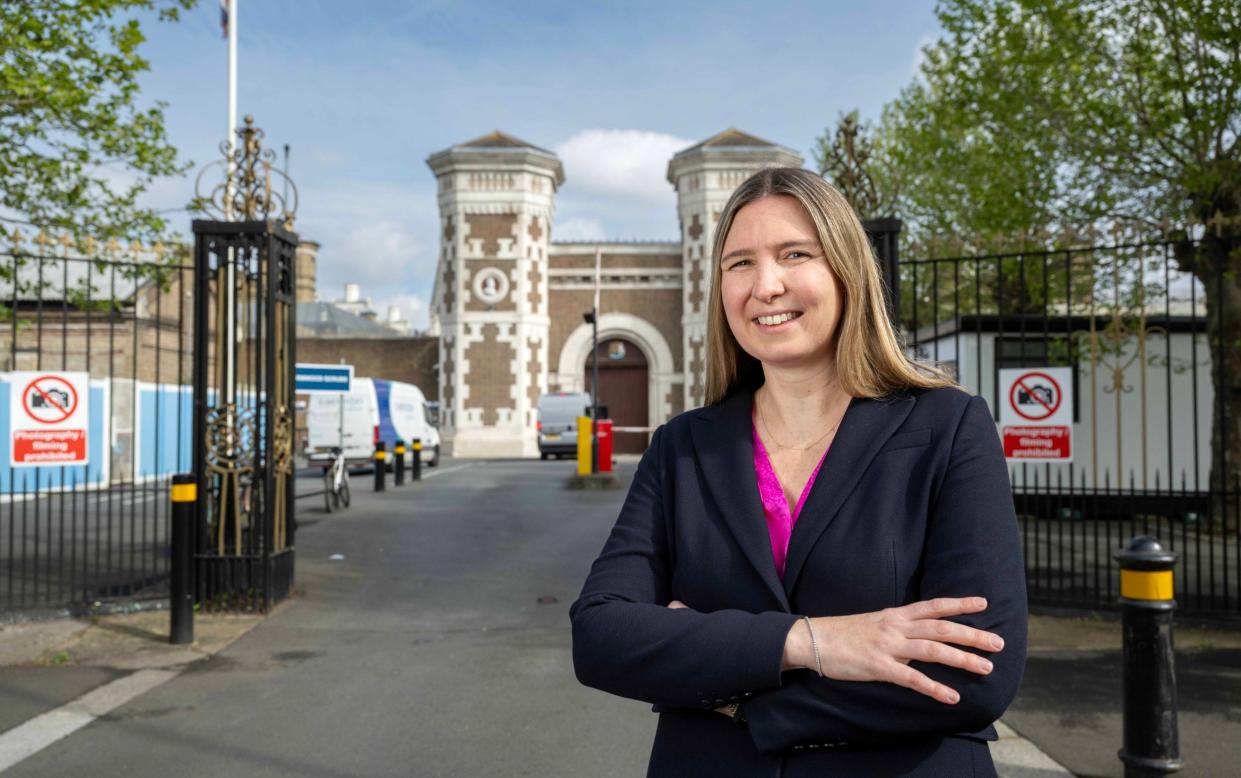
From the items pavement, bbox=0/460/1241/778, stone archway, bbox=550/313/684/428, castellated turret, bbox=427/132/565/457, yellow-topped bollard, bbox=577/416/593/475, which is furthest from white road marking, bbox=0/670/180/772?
stone archway, bbox=550/313/684/428

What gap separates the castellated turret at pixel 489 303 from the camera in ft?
120

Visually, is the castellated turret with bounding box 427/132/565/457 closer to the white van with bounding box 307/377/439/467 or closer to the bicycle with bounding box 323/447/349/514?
the white van with bounding box 307/377/439/467

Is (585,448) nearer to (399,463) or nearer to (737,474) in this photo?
(399,463)

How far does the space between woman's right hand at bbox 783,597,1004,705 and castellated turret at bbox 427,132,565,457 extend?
115 ft

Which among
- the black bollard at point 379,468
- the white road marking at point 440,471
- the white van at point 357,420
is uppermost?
the white van at point 357,420

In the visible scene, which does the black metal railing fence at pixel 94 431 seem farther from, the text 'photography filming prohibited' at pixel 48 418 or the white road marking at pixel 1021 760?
the white road marking at pixel 1021 760

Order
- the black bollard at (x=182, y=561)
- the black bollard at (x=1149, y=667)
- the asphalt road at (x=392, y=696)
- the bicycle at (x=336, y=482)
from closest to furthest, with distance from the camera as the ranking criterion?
the black bollard at (x=1149, y=667)
the asphalt road at (x=392, y=696)
the black bollard at (x=182, y=561)
the bicycle at (x=336, y=482)

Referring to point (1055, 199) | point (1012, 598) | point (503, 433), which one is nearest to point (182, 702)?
point (1012, 598)

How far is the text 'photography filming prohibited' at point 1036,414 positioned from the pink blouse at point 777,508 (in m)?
6.22

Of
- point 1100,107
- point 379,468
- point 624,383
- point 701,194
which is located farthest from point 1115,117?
point 624,383

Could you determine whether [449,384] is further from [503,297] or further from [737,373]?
[737,373]

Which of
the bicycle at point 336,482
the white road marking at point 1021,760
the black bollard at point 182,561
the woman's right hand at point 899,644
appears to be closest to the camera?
the woman's right hand at point 899,644

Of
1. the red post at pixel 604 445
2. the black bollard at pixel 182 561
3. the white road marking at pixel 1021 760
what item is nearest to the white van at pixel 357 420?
the red post at pixel 604 445

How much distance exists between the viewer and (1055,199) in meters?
12.4
